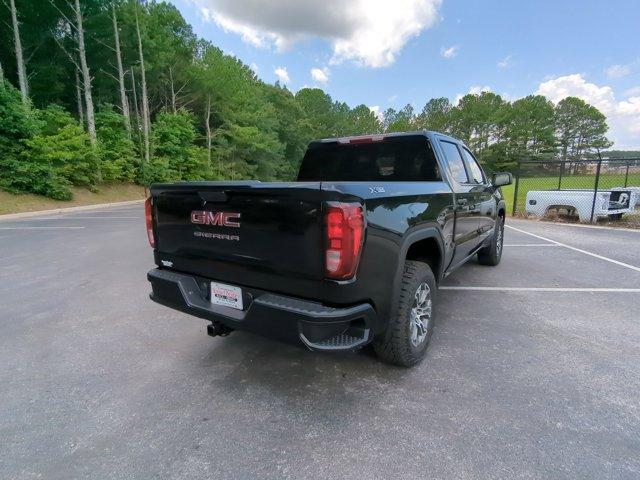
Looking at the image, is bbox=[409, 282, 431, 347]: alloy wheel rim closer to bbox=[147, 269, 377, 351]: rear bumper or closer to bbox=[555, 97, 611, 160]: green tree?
bbox=[147, 269, 377, 351]: rear bumper

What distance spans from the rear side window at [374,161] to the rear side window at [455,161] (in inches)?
11.4

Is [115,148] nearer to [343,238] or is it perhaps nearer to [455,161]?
[455,161]

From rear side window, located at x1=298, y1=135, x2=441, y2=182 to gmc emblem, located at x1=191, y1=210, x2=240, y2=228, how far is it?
74.2 inches

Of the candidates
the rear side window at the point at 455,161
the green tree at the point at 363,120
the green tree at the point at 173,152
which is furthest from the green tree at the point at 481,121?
the rear side window at the point at 455,161

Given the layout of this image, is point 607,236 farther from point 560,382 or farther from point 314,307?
point 314,307

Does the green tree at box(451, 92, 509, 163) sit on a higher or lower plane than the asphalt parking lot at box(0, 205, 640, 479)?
higher

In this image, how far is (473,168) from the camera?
4387 millimetres

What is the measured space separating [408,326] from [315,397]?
806mm

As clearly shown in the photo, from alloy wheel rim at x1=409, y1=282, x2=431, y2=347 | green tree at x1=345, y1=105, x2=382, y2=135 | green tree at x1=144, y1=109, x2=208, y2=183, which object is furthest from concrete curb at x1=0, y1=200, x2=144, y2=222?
green tree at x1=345, y1=105, x2=382, y2=135

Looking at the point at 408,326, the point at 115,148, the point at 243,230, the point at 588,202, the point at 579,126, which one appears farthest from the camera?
the point at 579,126

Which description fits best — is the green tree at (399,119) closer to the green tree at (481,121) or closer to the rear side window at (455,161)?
the green tree at (481,121)

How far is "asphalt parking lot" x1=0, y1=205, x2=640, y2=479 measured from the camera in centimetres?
177

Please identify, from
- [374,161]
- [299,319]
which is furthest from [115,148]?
[299,319]

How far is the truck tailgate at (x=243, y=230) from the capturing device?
1942 mm
